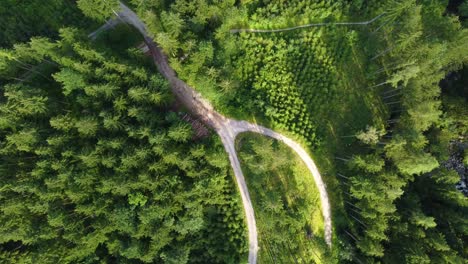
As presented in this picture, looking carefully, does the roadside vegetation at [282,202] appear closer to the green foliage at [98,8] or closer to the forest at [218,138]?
the forest at [218,138]

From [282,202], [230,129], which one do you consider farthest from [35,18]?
[282,202]

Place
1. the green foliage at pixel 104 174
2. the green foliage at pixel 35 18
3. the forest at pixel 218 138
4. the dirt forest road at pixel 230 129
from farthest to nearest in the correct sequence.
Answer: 1. the green foliage at pixel 35 18
2. the dirt forest road at pixel 230 129
3. the forest at pixel 218 138
4. the green foliage at pixel 104 174

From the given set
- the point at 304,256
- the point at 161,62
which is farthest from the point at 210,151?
the point at 304,256

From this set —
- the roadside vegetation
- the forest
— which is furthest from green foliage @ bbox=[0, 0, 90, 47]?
the roadside vegetation

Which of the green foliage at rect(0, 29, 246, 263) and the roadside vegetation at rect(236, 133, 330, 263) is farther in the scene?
the roadside vegetation at rect(236, 133, 330, 263)

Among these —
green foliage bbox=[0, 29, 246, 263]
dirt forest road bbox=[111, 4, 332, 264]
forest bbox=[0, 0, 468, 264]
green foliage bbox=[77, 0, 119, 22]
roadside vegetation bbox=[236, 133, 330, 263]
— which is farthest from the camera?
dirt forest road bbox=[111, 4, 332, 264]

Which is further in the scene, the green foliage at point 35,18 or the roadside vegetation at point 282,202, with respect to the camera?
the green foliage at point 35,18

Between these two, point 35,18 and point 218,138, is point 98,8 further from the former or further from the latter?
point 218,138

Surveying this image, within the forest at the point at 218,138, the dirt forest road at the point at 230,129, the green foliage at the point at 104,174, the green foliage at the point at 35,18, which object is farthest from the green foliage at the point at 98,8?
the dirt forest road at the point at 230,129

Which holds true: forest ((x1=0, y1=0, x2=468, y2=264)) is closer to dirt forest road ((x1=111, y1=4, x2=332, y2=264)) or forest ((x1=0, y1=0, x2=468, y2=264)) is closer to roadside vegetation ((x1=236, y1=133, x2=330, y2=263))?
roadside vegetation ((x1=236, y1=133, x2=330, y2=263))
